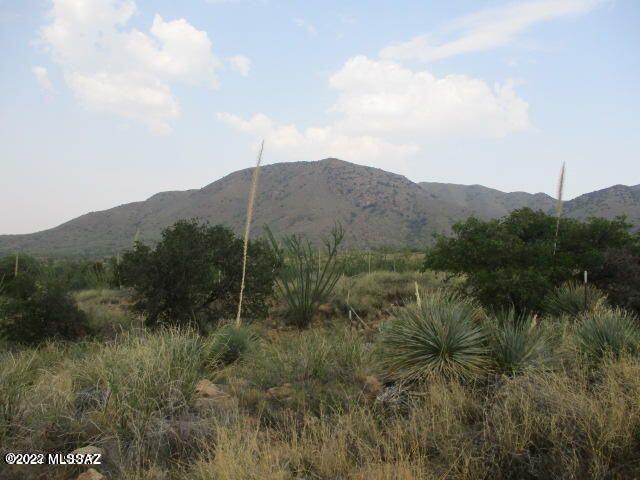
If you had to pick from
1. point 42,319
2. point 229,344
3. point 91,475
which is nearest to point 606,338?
point 229,344

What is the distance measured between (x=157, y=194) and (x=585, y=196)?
8064cm

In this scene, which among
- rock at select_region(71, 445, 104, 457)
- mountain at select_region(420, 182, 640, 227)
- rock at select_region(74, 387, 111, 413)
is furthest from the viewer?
mountain at select_region(420, 182, 640, 227)

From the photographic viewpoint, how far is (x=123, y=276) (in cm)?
1218

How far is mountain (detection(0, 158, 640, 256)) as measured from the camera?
66.7 m

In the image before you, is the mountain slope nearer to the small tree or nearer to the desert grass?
the small tree

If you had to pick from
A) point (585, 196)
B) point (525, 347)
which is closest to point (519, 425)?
point (525, 347)

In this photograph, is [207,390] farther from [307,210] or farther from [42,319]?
[307,210]

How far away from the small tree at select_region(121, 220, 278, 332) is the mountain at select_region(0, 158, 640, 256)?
155 ft

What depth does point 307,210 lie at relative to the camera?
74.7 metres

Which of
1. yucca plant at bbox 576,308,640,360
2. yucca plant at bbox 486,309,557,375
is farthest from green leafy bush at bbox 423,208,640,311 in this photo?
yucca plant at bbox 486,309,557,375

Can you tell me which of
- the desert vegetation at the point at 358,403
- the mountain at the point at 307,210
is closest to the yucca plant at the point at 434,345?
the desert vegetation at the point at 358,403

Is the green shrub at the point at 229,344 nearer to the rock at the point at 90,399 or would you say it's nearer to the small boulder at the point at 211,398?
the small boulder at the point at 211,398

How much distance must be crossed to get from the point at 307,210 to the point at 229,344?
6644 centimetres

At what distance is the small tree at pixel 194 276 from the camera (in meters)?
11.9
